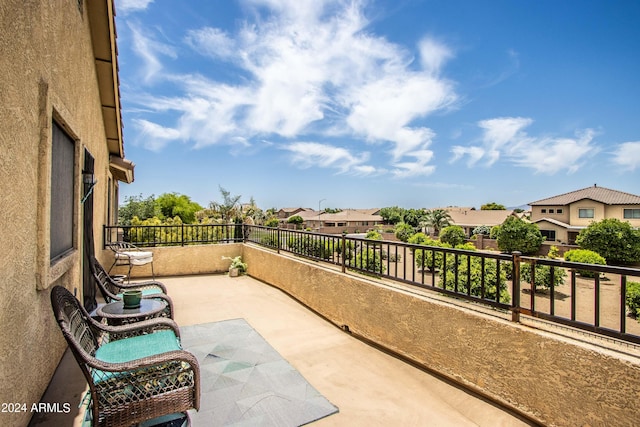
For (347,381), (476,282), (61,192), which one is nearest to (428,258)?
(347,381)

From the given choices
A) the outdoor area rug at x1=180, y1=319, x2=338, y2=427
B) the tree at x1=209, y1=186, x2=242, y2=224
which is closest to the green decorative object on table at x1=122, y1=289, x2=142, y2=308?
the outdoor area rug at x1=180, y1=319, x2=338, y2=427

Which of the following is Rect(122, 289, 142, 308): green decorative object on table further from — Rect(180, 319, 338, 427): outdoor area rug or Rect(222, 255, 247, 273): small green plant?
Rect(222, 255, 247, 273): small green plant

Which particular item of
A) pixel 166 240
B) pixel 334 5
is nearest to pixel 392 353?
pixel 166 240

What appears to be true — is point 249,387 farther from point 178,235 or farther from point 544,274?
point 544,274

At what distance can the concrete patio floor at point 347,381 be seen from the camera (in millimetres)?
2457

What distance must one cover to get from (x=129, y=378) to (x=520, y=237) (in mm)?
35774

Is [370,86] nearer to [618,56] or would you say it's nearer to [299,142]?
[618,56]

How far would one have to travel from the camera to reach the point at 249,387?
2889 mm

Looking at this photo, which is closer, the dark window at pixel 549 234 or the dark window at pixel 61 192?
the dark window at pixel 61 192

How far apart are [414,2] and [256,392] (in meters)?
11.7

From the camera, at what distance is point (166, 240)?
8555 millimetres

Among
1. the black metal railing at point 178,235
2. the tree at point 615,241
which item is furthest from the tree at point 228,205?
the tree at point 615,241

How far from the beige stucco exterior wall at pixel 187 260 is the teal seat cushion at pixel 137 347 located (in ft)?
19.9

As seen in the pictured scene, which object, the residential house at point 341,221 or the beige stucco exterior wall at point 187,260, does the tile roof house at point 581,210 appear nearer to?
the residential house at point 341,221
